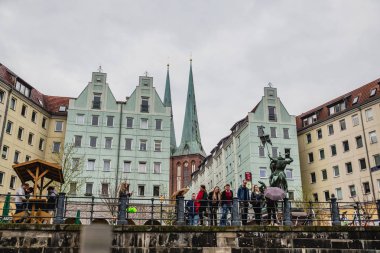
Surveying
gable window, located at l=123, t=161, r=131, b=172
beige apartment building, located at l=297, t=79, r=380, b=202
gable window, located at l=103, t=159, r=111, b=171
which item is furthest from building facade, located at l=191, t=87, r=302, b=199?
gable window, located at l=103, t=159, r=111, b=171

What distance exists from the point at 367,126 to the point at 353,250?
36.0 m

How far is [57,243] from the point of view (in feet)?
48.5

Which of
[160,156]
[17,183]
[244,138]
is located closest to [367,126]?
[244,138]

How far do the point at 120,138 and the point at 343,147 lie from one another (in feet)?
87.8

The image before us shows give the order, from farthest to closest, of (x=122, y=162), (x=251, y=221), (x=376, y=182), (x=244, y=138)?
(x=244, y=138) < (x=122, y=162) < (x=376, y=182) < (x=251, y=221)

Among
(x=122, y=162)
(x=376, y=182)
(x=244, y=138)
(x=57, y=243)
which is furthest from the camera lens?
(x=244, y=138)

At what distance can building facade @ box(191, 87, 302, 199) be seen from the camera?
50.5 m

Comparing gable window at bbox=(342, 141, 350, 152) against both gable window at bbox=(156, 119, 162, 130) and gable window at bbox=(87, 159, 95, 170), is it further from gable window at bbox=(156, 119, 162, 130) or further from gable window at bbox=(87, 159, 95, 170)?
gable window at bbox=(87, 159, 95, 170)

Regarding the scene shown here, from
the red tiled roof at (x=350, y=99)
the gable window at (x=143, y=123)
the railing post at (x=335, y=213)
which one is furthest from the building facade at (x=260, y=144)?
the railing post at (x=335, y=213)

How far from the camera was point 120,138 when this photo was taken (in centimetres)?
5003

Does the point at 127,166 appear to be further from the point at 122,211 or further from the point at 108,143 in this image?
the point at 122,211

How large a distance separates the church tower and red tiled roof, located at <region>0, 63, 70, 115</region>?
3679 centimetres

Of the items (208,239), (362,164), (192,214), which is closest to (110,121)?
(362,164)

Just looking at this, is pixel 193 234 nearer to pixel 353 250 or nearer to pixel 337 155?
pixel 353 250
